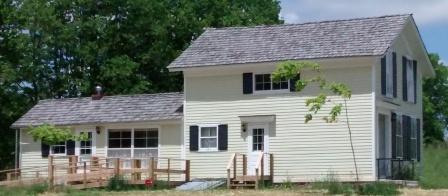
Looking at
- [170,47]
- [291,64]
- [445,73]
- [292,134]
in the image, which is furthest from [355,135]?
[445,73]

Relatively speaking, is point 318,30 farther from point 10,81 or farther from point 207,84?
point 10,81

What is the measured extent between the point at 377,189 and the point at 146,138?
37.3ft

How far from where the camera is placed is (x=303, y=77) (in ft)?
98.1

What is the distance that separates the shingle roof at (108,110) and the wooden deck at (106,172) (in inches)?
64.6

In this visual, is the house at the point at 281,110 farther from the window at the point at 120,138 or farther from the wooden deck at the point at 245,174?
the wooden deck at the point at 245,174

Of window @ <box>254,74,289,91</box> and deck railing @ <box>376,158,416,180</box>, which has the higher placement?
window @ <box>254,74,289,91</box>

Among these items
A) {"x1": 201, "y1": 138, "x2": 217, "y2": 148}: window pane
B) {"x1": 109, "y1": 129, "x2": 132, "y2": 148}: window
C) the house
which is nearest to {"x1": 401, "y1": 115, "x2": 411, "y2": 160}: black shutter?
the house

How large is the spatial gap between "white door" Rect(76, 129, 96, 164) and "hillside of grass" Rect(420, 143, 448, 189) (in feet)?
40.7

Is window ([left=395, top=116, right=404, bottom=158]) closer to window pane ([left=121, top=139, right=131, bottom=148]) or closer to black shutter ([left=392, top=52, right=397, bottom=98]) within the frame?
black shutter ([left=392, top=52, right=397, bottom=98])

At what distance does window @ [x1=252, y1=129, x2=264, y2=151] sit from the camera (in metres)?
30.9

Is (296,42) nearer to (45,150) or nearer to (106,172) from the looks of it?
(106,172)

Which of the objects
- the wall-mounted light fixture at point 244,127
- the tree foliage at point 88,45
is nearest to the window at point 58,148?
the wall-mounted light fixture at point 244,127

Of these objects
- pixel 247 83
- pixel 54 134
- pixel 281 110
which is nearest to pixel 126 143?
pixel 54 134

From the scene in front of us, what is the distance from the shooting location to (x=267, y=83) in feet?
101
